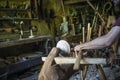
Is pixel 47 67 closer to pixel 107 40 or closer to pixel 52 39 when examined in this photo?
pixel 107 40

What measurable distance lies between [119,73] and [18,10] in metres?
3.04

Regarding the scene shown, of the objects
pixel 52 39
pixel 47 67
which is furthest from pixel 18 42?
pixel 47 67

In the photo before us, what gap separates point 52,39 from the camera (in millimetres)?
5617

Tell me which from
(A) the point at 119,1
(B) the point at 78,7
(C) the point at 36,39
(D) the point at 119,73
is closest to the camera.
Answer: (A) the point at 119,1

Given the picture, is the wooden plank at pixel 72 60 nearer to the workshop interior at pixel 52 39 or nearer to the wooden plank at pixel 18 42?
the workshop interior at pixel 52 39

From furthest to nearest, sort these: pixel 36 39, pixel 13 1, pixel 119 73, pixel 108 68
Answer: pixel 13 1
pixel 36 39
pixel 108 68
pixel 119 73

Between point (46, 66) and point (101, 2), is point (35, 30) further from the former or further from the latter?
point (46, 66)

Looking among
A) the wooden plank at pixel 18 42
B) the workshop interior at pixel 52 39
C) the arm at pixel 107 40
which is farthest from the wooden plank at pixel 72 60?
the wooden plank at pixel 18 42

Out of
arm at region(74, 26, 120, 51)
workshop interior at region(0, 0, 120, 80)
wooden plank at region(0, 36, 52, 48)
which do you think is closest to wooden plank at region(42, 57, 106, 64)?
workshop interior at region(0, 0, 120, 80)

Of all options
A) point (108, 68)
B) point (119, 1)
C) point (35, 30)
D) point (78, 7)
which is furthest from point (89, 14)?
point (119, 1)

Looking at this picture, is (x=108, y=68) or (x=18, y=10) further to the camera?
(x=18, y=10)

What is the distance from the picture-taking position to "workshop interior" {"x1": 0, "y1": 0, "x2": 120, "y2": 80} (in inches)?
83.8

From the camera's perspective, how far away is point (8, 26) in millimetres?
5418

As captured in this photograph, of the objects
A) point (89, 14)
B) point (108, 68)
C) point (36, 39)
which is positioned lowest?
point (108, 68)
